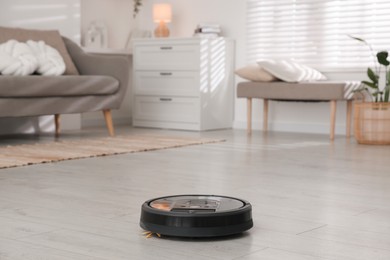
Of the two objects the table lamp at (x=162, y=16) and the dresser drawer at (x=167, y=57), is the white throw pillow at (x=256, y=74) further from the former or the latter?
the table lamp at (x=162, y=16)

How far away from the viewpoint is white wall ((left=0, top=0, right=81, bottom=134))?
189 inches

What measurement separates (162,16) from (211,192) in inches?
136

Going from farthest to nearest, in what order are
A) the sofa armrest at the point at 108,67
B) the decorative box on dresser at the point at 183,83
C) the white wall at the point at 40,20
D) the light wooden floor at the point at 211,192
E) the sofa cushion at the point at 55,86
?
the decorative box on dresser at the point at 183,83 → the white wall at the point at 40,20 → the sofa armrest at the point at 108,67 → the sofa cushion at the point at 55,86 → the light wooden floor at the point at 211,192

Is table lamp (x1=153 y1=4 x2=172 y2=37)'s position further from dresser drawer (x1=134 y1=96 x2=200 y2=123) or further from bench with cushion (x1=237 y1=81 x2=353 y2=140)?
bench with cushion (x1=237 y1=81 x2=353 y2=140)

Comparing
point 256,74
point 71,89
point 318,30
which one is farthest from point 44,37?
point 318,30

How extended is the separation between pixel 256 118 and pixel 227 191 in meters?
3.10

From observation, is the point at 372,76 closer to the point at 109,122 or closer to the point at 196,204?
the point at 109,122

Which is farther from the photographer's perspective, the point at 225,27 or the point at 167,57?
the point at 225,27

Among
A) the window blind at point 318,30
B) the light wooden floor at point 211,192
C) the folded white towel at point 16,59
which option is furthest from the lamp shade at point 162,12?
the light wooden floor at point 211,192

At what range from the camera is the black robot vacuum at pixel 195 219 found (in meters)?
1.65

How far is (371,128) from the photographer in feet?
14.3

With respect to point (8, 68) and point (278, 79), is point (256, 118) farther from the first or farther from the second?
point (8, 68)

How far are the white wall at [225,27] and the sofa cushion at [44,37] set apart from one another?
0.85 m

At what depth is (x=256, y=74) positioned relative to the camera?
4891 mm
